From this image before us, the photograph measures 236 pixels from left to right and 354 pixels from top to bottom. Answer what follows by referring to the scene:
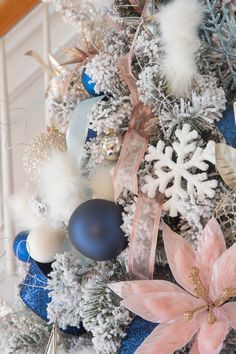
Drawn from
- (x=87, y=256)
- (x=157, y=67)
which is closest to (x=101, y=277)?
(x=87, y=256)

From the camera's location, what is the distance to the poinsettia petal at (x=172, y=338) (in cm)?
53

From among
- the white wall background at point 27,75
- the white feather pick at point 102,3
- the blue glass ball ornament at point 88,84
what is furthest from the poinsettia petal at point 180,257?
the white wall background at point 27,75

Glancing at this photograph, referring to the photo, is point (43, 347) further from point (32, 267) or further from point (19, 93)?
point (19, 93)

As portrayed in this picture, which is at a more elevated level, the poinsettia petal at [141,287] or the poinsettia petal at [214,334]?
the poinsettia petal at [141,287]

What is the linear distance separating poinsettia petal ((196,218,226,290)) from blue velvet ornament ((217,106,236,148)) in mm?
95

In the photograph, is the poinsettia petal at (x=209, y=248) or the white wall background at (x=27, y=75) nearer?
the poinsettia petal at (x=209, y=248)

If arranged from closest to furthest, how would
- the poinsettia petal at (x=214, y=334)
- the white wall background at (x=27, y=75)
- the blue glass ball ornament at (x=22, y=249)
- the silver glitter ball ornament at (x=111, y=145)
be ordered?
the poinsettia petal at (x=214, y=334)
the silver glitter ball ornament at (x=111, y=145)
the blue glass ball ornament at (x=22, y=249)
the white wall background at (x=27, y=75)

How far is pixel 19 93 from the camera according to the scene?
1412 mm

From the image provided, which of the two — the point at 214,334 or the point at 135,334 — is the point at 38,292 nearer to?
the point at 135,334

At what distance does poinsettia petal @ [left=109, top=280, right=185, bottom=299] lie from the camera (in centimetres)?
56

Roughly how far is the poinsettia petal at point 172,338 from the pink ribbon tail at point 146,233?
0.07 metres

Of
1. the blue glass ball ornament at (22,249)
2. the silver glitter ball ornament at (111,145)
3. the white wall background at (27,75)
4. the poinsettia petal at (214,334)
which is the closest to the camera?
the poinsettia petal at (214,334)

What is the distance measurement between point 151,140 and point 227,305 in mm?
209

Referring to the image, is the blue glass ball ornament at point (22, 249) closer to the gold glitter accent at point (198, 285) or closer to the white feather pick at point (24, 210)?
the white feather pick at point (24, 210)
